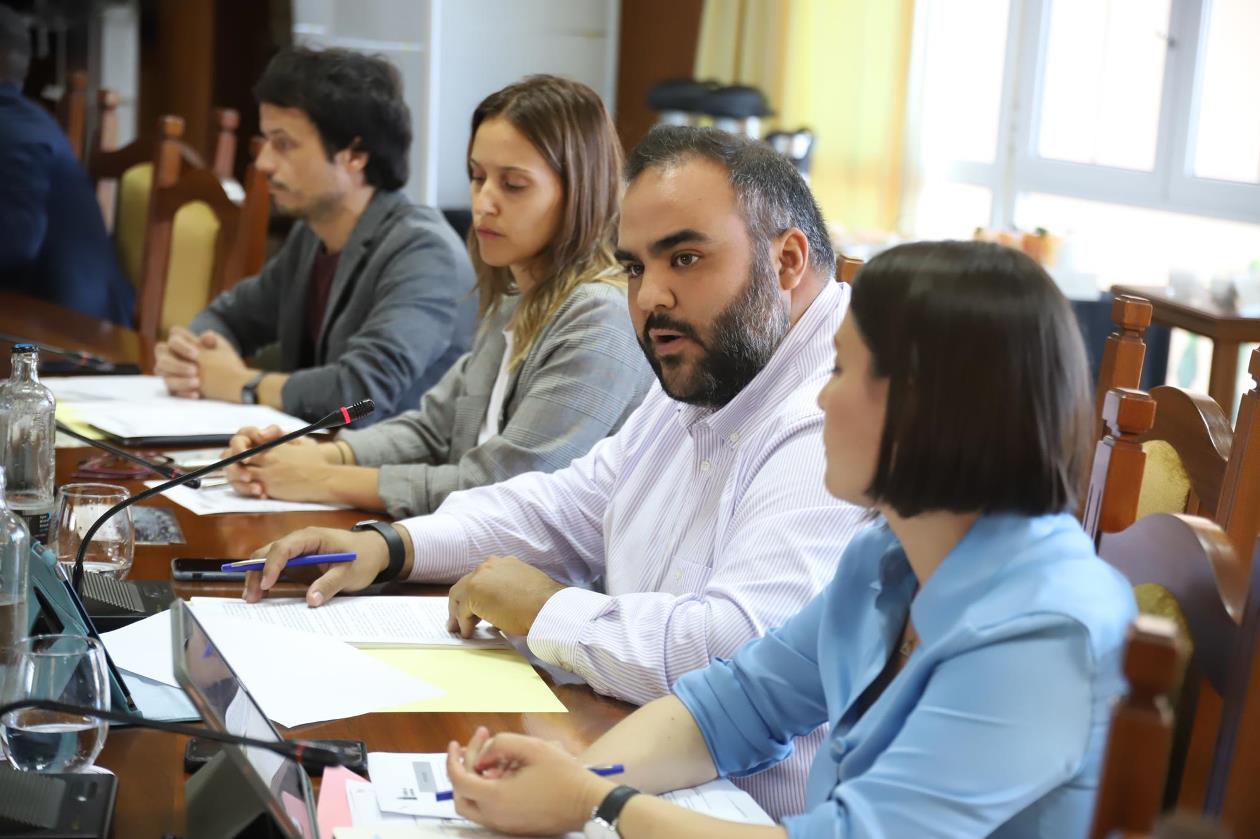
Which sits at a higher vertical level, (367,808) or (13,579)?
(13,579)

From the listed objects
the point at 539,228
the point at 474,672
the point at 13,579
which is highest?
the point at 539,228

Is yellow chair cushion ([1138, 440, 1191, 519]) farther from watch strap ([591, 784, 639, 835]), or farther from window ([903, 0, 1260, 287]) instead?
window ([903, 0, 1260, 287])

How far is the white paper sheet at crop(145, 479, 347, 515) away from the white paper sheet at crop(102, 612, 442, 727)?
0.46m

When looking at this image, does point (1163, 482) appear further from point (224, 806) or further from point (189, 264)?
point (189, 264)

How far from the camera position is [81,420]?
2219 mm

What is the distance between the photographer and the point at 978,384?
0.87m

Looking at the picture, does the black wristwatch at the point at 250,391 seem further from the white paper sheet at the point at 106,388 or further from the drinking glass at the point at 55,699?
the drinking glass at the point at 55,699

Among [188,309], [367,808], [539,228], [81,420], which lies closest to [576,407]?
[539,228]

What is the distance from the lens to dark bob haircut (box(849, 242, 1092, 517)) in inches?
34.3

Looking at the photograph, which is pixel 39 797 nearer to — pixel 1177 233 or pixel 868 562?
pixel 868 562

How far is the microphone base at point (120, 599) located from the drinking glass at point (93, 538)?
30mm

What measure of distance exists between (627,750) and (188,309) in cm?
261

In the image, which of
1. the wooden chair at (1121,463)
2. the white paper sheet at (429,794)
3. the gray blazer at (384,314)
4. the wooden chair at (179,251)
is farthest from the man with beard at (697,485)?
the wooden chair at (179,251)

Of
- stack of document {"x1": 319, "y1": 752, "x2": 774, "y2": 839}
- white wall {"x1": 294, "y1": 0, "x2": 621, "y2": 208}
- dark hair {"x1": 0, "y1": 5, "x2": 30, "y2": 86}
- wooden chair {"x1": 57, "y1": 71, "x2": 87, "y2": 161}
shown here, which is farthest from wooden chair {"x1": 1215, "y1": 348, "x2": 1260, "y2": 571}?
wooden chair {"x1": 57, "y1": 71, "x2": 87, "y2": 161}
